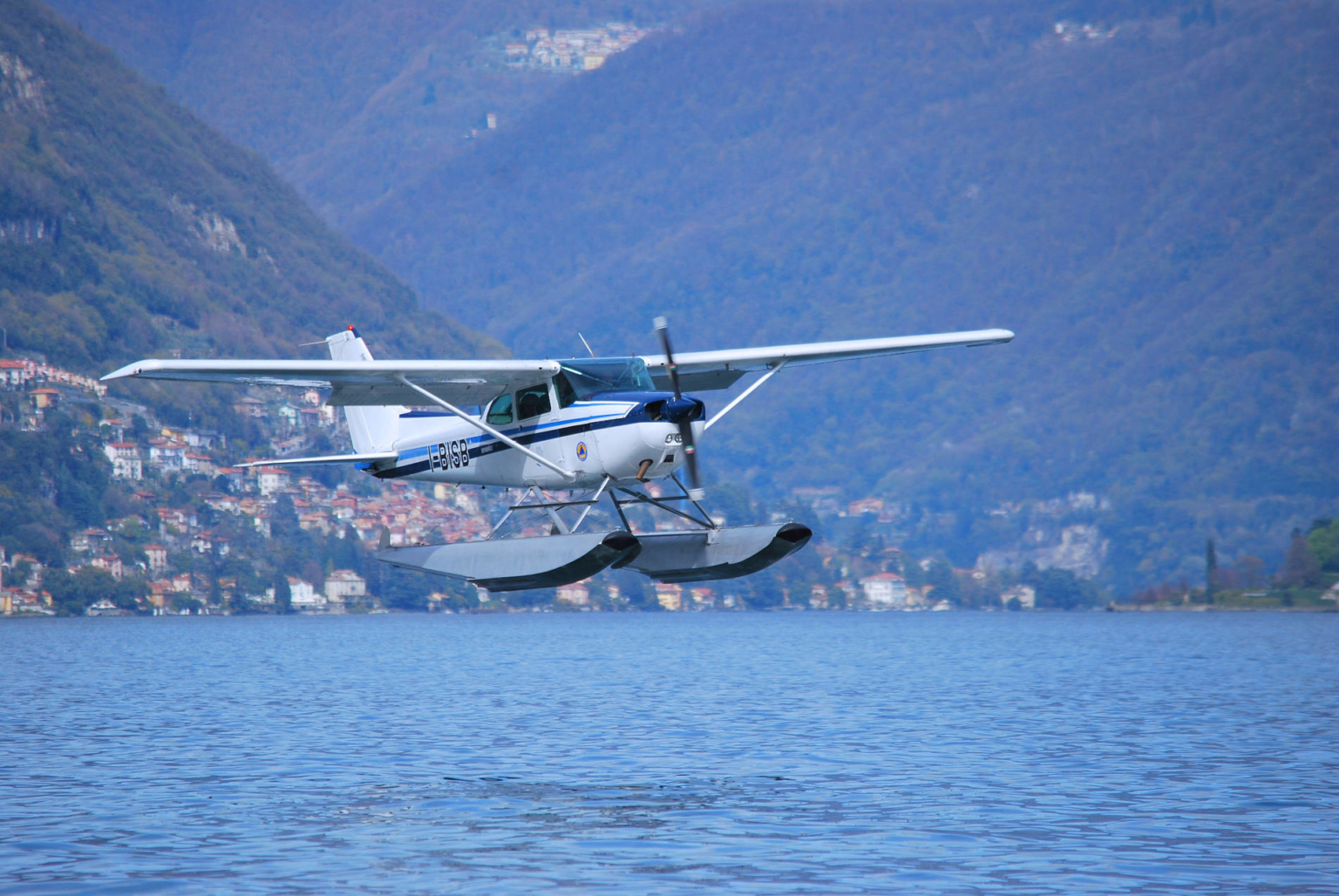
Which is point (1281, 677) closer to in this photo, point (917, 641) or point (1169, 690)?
point (1169, 690)

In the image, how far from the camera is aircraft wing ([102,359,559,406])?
19.6 meters

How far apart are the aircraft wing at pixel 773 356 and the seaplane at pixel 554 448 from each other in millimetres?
498

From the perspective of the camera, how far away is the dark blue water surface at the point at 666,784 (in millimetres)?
18562

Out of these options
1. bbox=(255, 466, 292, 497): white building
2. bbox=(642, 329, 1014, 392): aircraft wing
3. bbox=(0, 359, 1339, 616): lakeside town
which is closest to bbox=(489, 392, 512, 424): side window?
bbox=(642, 329, 1014, 392): aircraft wing

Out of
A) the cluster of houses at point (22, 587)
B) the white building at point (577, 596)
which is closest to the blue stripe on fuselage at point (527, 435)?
the cluster of houses at point (22, 587)

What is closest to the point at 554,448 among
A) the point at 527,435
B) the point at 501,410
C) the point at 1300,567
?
the point at 527,435

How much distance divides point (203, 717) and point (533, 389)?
875 inches

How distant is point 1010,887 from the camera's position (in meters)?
17.7

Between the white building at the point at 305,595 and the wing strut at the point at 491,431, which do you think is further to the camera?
the white building at the point at 305,595

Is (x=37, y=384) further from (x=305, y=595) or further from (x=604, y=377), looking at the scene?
(x=604, y=377)

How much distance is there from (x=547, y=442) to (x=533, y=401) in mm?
699

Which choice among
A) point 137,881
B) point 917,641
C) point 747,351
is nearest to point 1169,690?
point 747,351

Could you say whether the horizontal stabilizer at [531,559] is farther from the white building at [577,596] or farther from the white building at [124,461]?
the white building at [577,596]

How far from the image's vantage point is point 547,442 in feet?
68.5
